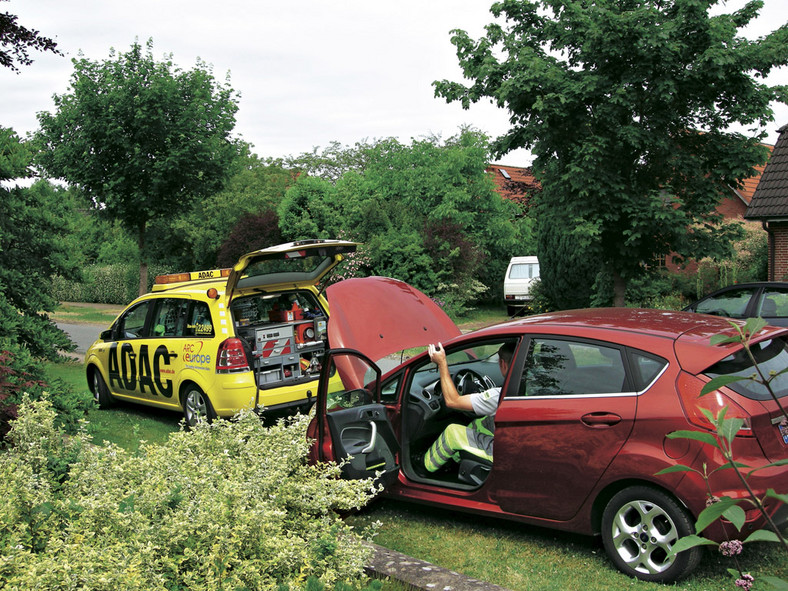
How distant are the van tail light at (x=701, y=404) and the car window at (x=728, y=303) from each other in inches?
263

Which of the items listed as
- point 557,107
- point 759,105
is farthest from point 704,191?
point 557,107

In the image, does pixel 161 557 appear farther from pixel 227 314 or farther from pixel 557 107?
pixel 557 107

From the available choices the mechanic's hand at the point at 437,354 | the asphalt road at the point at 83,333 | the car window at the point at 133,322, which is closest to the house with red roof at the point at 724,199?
the car window at the point at 133,322

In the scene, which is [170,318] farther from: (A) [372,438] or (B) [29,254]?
(A) [372,438]

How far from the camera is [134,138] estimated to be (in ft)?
58.8

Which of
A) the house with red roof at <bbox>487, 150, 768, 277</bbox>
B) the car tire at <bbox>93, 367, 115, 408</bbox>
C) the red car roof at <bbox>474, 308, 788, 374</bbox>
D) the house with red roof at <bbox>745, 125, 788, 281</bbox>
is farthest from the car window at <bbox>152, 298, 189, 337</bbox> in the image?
the house with red roof at <bbox>745, 125, 788, 281</bbox>

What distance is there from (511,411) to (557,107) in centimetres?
795

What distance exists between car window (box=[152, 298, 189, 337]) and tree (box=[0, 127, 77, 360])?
41.6 inches

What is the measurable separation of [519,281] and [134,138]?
1289 centimetres

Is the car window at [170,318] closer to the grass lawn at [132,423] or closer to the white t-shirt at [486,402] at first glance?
the grass lawn at [132,423]

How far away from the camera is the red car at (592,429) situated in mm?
4074

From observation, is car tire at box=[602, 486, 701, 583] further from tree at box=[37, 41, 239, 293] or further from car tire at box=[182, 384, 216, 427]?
tree at box=[37, 41, 239, 293]

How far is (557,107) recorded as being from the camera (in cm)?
1148

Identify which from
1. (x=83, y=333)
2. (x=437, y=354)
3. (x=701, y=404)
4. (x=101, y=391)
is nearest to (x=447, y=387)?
(x=437, y=354)
